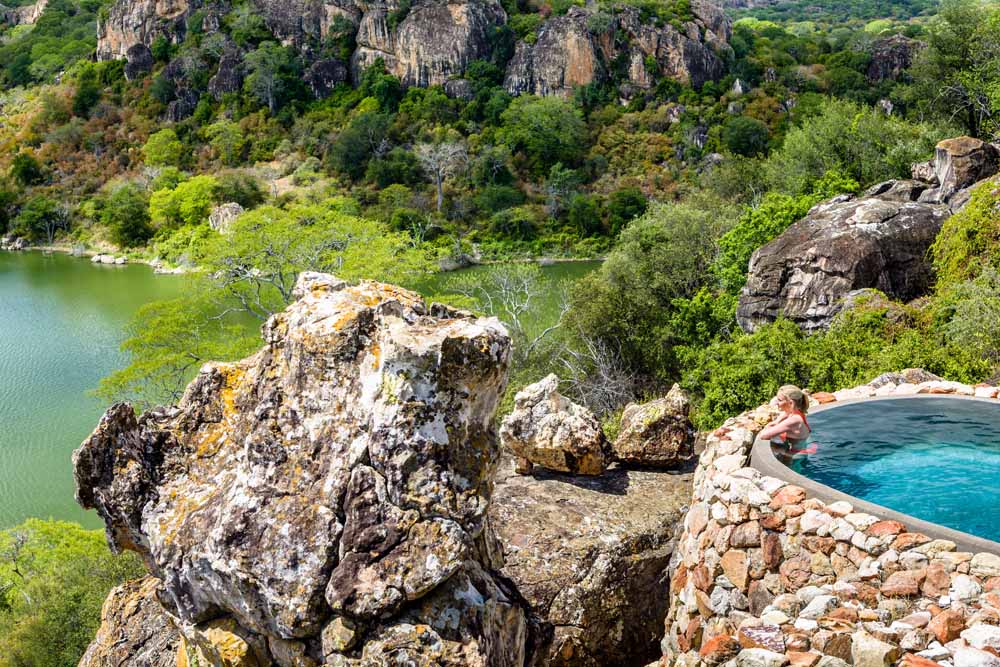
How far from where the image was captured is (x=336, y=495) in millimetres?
4164

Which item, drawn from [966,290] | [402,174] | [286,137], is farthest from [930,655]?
[286,137]

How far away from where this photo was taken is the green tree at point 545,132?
7146 centimetres

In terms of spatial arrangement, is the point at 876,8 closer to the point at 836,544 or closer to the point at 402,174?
the point at 402,174

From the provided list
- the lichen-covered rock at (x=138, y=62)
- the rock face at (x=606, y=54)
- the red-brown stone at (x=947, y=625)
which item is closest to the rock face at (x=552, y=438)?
the red-brown stone at (x=947, y=625)

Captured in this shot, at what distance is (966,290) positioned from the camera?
567 inches

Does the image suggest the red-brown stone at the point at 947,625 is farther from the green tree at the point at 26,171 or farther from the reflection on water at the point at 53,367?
the green tree at the point at 26,171

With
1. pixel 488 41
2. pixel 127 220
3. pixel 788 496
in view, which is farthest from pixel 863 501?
pixel 488 41

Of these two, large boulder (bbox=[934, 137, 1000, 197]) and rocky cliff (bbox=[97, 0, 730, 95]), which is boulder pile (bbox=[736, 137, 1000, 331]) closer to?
large boulder (bbox=[934, 137, 1000, 197])

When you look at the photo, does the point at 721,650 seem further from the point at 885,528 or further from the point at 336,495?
the point at 336,495

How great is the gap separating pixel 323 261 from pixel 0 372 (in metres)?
14.7

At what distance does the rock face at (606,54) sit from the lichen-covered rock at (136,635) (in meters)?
80.9

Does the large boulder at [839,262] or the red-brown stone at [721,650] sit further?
the large boulder at [839,262]

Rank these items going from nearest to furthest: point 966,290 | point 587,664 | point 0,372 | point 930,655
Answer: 1. point 930,655
2. point 587,664
3. point 966,290
4. point 0,372

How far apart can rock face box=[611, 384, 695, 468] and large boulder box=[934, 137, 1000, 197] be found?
14998mm
